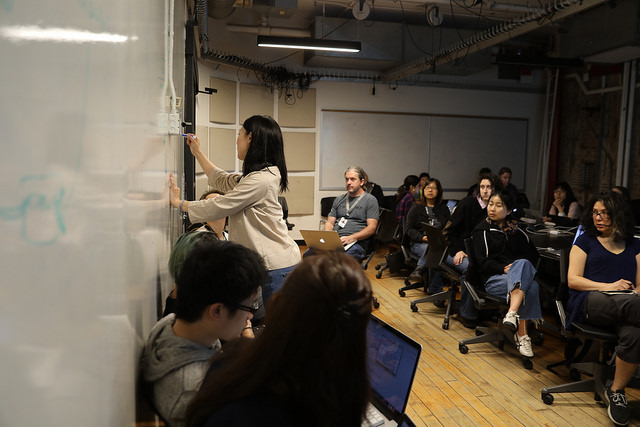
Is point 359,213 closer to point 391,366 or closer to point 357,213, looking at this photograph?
point 357,213

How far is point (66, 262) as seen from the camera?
1.81ft

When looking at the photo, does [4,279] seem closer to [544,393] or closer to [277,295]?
[277,295]

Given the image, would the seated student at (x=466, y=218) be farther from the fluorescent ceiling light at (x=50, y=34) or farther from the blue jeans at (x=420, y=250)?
the fluorescent ceiling light at (x=50, y=34)

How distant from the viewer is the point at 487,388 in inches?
145

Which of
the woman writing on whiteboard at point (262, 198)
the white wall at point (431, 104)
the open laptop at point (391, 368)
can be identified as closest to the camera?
the open laptop at point (391, 368)

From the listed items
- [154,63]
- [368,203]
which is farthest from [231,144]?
[154,63]

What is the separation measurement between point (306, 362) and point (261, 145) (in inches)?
71.1

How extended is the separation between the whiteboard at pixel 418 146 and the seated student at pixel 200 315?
8097 mm

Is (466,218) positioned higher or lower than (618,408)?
higher

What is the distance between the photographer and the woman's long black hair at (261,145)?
2.61 metres

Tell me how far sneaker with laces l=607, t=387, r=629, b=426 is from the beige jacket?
2.21m

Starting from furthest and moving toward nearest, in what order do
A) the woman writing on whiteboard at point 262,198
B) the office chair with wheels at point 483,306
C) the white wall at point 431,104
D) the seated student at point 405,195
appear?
the white wall at point 431,104 < the seated student at point 405,195 < the office chair with wheels at point 483,306 < the woman writing on whiteboard at point 262,198

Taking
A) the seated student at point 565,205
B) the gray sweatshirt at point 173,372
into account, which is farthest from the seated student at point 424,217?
the gray sweatshirt at point 173,372

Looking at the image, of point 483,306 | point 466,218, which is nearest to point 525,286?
point 483,306
